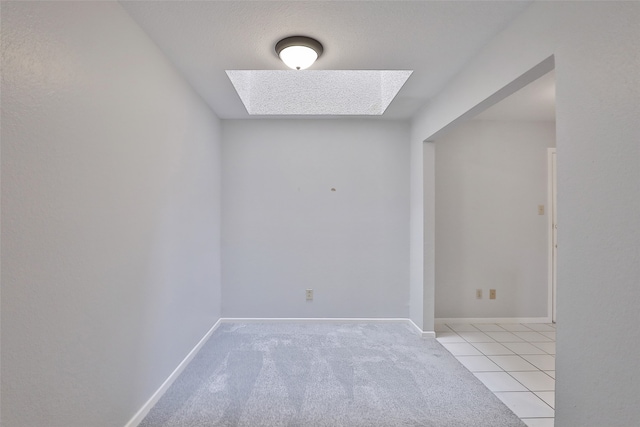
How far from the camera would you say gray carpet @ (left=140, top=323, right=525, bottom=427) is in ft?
5.69

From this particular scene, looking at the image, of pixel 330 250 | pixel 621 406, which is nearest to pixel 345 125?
A: pixel 330 250

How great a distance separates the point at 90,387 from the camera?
1.30m

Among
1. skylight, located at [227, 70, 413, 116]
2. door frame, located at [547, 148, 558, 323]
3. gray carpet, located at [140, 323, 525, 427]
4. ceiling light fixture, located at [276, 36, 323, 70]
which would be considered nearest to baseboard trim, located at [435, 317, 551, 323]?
door frame, located at [547, 148, 558, 323]

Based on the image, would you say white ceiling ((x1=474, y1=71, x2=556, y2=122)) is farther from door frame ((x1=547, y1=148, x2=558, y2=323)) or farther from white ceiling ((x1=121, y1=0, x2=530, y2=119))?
white ceiling ((x1=121, y1=0, x2=530, y2=119))

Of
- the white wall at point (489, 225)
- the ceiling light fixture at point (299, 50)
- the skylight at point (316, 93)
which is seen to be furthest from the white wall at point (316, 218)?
the ceiling light fixture at point (299, 50)

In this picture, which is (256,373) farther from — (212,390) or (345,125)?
(345,125)

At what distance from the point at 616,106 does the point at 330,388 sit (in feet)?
6.86

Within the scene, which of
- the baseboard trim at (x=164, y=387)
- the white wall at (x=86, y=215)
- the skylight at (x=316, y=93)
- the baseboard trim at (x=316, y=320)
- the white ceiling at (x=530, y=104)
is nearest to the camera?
the white wall at (x=86, y=215)

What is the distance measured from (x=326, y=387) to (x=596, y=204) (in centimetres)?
183

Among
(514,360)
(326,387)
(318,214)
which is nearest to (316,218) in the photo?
(318,214)

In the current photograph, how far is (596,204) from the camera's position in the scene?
112cm

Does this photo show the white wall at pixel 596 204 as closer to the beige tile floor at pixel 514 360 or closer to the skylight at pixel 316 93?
the beige tile floor at pixel 514 360

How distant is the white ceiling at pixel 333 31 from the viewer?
1503mm

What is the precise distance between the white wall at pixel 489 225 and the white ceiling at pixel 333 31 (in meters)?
1.41
